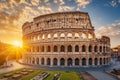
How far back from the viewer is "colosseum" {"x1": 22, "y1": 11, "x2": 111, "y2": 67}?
40406 millimetres

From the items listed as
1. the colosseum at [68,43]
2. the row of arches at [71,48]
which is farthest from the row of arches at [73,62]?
the row of arches at [71,48]

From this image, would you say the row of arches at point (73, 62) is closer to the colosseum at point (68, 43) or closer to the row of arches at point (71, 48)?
the colosseum at point (68, 43)

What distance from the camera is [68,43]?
133 feet

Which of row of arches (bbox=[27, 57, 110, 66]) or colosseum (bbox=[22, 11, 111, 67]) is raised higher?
colosseum (bbox=[22, 11, 111, 67])

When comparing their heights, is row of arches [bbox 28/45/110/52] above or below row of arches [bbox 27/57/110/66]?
above

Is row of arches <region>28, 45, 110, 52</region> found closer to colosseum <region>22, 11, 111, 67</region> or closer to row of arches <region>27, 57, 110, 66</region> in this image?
colosseum <region>22, 11, 111, 67</region>

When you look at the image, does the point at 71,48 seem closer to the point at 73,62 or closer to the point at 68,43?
the point at 68,43

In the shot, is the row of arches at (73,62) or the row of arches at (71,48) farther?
the row of arches at (71,48)

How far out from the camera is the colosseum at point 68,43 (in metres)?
40.4

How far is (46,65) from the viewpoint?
42188 mm

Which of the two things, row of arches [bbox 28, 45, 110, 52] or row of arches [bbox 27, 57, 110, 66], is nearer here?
row of arches [bbox 27, 57, 110, 66]

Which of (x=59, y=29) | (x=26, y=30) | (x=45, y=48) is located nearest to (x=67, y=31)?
(x=59, y=29)

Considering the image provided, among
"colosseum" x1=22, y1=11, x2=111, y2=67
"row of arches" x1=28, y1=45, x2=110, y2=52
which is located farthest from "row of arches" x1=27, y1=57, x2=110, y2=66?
"row of arches" x1=28, y1=45, x2=110, y2=52

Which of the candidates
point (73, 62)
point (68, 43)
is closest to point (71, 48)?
point (68, 43)
